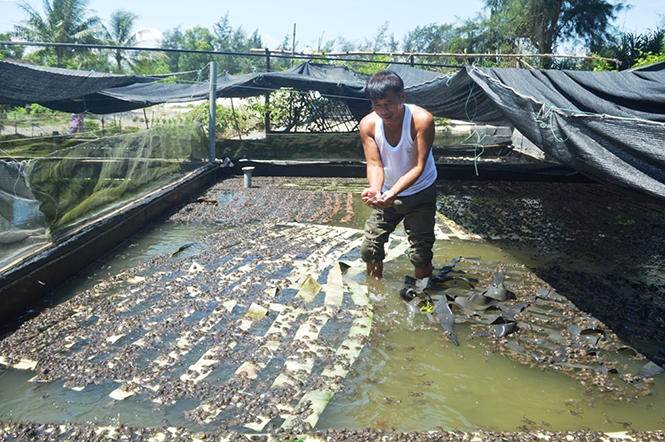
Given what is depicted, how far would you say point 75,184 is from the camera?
5199 millimetres

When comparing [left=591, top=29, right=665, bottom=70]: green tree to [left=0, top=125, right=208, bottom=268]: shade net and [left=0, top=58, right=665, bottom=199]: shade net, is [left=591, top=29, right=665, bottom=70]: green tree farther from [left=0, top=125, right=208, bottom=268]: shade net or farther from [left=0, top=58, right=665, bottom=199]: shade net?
[left=0, top=125, right=208, bottom=268]: shade net

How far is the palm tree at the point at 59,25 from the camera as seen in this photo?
29406mm

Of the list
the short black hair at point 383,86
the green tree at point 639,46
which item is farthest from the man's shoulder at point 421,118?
the green tree at point 639,46

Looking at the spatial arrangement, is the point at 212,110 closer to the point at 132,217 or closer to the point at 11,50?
the point at 132,217

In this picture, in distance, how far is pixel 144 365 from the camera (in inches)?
127

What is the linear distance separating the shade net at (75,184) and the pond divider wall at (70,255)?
4.9 inches

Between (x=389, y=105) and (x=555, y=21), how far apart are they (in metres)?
19.9

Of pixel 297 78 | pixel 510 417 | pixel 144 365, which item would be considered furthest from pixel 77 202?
pixel 297 78

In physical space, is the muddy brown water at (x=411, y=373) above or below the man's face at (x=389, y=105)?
below

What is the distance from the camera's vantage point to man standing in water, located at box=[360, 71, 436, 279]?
3.79m

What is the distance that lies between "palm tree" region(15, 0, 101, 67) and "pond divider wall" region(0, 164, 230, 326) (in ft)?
87.0

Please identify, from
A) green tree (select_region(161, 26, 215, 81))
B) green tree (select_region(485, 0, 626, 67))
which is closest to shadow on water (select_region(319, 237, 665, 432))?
green tree (select_region(485, 0, 626, 67))

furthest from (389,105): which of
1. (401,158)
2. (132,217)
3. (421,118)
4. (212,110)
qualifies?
(212,110)

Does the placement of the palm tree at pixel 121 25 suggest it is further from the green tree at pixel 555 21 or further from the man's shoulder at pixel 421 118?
the man's shoulder at pixel 421 118
